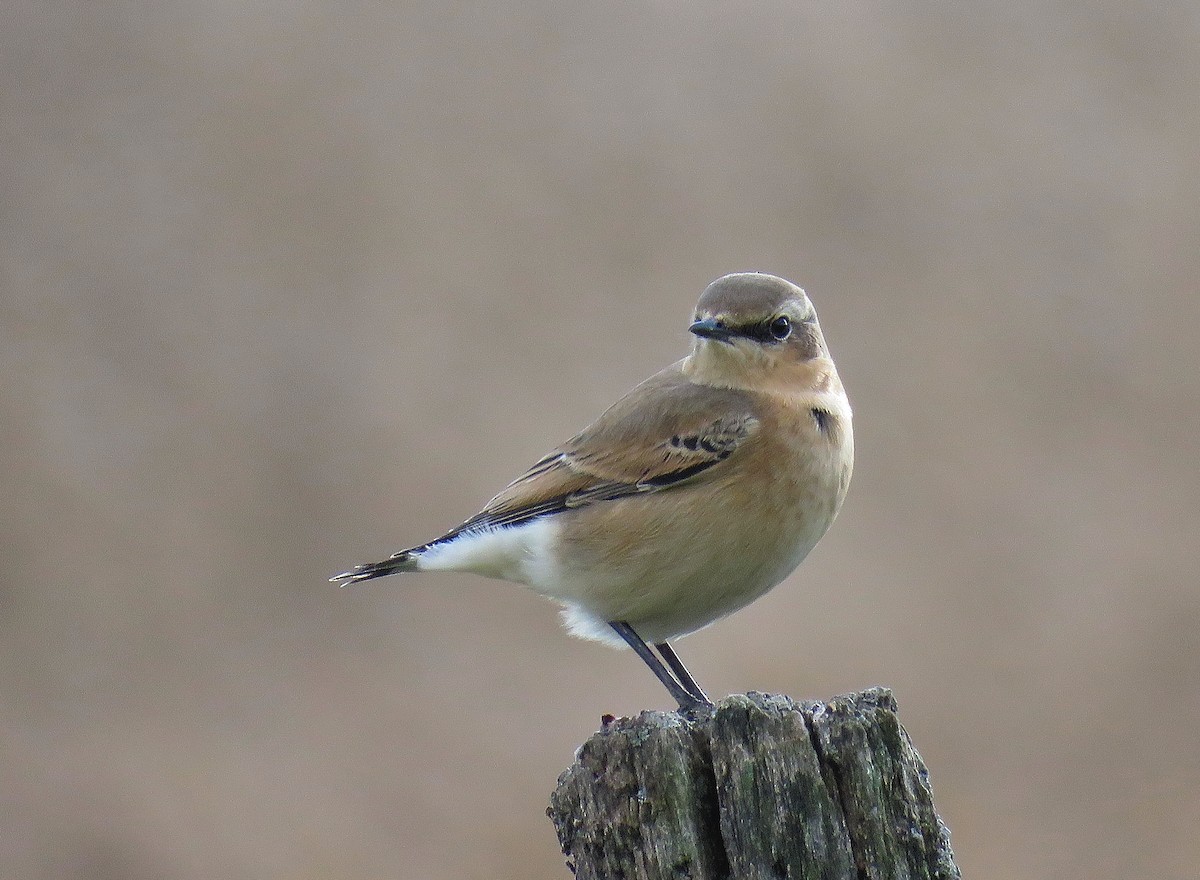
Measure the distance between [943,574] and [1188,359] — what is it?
6507mm

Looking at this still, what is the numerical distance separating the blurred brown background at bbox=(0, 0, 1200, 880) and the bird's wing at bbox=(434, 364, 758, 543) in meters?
6.93

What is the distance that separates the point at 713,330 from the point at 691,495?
840 mm

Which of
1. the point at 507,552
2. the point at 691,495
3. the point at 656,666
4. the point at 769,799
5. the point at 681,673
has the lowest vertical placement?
the point at 769,799

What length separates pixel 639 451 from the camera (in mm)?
6812

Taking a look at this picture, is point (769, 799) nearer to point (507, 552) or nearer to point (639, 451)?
point (639, 451)

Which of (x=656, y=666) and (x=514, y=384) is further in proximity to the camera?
(x=514, y=384)

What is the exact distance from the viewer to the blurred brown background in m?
14.3

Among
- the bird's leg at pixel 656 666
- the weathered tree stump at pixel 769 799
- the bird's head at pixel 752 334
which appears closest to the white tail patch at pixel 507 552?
the bird's leg at pixel 656 666

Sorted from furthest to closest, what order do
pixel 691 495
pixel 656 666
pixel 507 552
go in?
pixel 507 552 → pixel 656 666 → pixel 691 495

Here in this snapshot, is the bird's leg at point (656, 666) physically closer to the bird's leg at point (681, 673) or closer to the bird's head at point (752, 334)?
the bird's leg at point (681, 673)

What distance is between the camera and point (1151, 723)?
1538 centimetres

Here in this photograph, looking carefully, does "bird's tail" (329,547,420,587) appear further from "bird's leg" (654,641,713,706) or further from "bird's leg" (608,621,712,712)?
"bird's leg" (654,641,713,706)

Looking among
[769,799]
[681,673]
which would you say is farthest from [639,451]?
[769,799]

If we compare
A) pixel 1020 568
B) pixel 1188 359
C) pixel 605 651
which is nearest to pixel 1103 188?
pixel 1188 359
